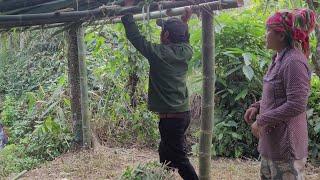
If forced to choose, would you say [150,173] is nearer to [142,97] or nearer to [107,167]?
[107,167]

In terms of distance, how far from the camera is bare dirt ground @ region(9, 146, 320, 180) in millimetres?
4836

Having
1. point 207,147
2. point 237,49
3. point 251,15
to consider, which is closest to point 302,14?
point 207,147

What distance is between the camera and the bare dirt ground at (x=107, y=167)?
4836mm

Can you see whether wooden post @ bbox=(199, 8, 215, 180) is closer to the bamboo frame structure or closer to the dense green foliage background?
the bamboo frame structure

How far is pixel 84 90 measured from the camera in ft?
18.1

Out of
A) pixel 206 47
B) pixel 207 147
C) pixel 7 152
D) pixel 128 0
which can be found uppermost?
pixel 128 0

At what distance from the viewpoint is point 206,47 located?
340 centimetres

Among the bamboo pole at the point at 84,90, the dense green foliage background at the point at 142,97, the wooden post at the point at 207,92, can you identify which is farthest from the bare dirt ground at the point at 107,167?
the wooden post at the point at 207,92

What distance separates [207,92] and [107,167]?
2142 millimetres

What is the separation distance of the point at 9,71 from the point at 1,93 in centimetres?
62

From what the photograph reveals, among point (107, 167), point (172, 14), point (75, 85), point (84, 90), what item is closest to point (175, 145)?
→ point (172, 14)

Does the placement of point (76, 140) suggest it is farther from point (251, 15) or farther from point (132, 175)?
point (251, 15)

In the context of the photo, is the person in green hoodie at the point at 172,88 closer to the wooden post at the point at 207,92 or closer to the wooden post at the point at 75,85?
the wooden post at the point at 207,92

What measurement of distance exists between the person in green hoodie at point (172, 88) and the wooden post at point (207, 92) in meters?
0.19
